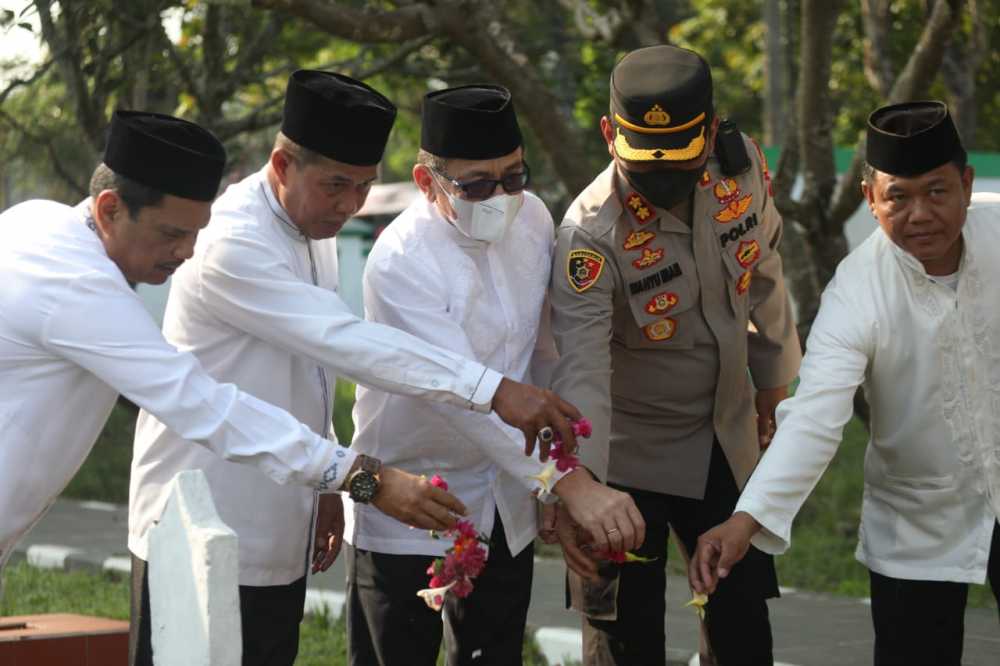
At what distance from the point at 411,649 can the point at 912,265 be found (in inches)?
69.1

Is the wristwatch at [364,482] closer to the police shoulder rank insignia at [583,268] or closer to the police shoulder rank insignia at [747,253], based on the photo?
the police shoulder rank insignia at [583,268]

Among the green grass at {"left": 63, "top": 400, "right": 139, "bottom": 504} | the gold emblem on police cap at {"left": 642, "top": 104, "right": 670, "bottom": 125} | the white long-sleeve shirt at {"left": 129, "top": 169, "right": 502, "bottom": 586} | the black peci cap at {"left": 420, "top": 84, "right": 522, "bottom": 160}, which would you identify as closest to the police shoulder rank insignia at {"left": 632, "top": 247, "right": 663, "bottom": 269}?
the gold emblem on police cap at {"left": 642, "top": 104, "right": 670, "bottom": 125}

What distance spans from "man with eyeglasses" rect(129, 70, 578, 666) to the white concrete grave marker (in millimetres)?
935

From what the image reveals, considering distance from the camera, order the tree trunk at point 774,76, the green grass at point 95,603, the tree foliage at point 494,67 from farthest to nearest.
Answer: the tree trunk at point 774,76, the tree foliage at point 494,67, the green grass at point 95,603

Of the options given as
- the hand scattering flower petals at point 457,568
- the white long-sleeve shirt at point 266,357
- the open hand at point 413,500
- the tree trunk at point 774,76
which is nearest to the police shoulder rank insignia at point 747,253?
the white long-sleeve shirt at point 266,357

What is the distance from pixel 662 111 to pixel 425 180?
2.29 feet

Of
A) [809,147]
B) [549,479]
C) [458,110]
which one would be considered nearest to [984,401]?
[549,479]

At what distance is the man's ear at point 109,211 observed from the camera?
377 centimetres

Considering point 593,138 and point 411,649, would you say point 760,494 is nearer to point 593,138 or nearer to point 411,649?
point 411,649

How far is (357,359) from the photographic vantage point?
13.0ft

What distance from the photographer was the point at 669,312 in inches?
179

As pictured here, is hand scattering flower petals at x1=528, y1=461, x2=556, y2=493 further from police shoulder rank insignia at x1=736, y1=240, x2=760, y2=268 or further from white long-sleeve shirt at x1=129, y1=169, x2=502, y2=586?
police shoulder rank insignia at x1=736, y1=240, x2=760, y2=268

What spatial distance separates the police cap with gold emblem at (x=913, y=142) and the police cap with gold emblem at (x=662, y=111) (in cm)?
48

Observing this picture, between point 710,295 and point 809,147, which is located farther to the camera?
point 809,147
